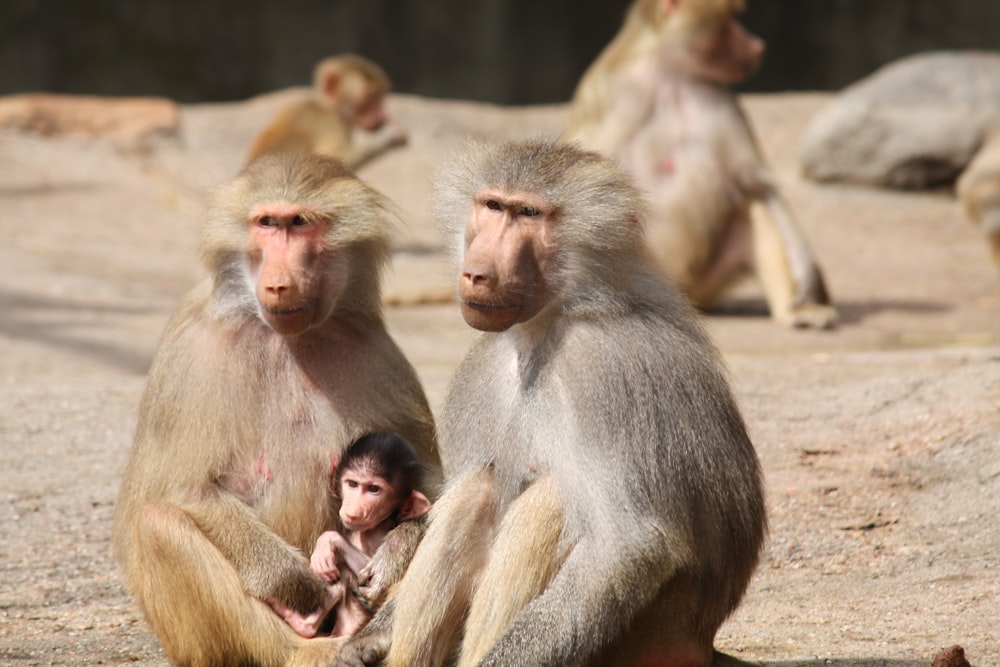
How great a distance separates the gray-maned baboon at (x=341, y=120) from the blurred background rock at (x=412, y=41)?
16.8 feet

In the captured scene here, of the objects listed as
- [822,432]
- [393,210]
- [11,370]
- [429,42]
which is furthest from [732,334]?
[429,42]

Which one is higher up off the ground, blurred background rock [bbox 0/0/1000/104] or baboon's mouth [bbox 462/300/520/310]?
baboon's mouth [bbox 462/300/520/310]

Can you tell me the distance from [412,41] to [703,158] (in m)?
8.55

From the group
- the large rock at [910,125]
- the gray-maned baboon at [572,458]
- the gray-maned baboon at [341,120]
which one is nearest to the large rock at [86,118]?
the gray-maned baboon at [341,120]

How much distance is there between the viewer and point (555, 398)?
9.93ft

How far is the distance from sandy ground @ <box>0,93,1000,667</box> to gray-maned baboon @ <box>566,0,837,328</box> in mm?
354

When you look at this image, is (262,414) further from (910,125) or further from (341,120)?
(910,125)

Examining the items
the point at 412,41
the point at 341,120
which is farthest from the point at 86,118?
the point at 412,41

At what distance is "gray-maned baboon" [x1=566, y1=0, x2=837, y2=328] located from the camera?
803 centimetres

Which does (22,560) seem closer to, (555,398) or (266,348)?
(266,348)

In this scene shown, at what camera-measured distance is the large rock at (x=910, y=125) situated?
11227 millimetres

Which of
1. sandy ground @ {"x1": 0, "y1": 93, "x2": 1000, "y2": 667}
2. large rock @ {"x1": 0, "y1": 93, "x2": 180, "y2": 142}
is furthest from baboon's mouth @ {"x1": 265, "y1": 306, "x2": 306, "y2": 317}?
large rock @ {"x1": 0, "y1": 93, "x2": 180, "y2": 142}

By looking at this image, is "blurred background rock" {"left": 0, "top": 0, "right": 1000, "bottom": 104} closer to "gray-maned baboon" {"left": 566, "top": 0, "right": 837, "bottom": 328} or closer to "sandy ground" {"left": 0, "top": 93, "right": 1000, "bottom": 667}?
"sandy ground" {"left": 0, "top": 93, "right": 1000, "bottom": 667}

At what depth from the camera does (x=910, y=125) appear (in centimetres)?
1134
